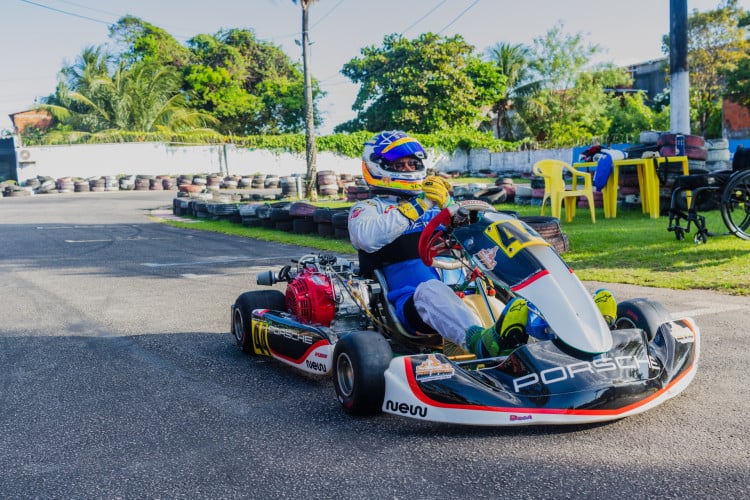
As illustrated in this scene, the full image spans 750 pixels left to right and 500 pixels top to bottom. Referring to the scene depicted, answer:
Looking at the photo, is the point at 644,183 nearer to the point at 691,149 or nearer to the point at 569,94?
the point at 691,149

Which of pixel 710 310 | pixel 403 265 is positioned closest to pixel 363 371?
pixel 403 265

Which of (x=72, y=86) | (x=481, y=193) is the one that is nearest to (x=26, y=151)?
(x=72, y=86)

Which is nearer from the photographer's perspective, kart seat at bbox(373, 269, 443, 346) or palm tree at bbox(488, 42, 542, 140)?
kart seat at bbox(373, 269, 443, 346)

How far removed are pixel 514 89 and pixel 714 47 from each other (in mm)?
11235

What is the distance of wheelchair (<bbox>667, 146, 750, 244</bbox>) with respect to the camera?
7.02m

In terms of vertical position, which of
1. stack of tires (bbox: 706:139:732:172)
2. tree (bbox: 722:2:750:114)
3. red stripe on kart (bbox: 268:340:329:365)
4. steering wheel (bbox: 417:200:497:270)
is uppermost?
tree (bbox: 722:2:750:114)

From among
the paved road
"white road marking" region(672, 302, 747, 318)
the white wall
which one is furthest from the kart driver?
the white wall

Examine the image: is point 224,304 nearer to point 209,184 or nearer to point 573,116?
point 209,184

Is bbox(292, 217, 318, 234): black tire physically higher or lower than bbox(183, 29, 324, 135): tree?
lower

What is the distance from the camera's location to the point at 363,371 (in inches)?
117

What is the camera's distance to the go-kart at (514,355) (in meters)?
2.66

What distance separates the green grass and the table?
397mm

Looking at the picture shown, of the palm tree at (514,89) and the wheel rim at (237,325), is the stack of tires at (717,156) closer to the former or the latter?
the wheel rim at (237,325)

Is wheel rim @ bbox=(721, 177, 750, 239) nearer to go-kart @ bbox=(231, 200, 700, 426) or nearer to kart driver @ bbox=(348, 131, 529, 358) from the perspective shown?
go-kart @ bbox=(231, 200, 700, 426)
